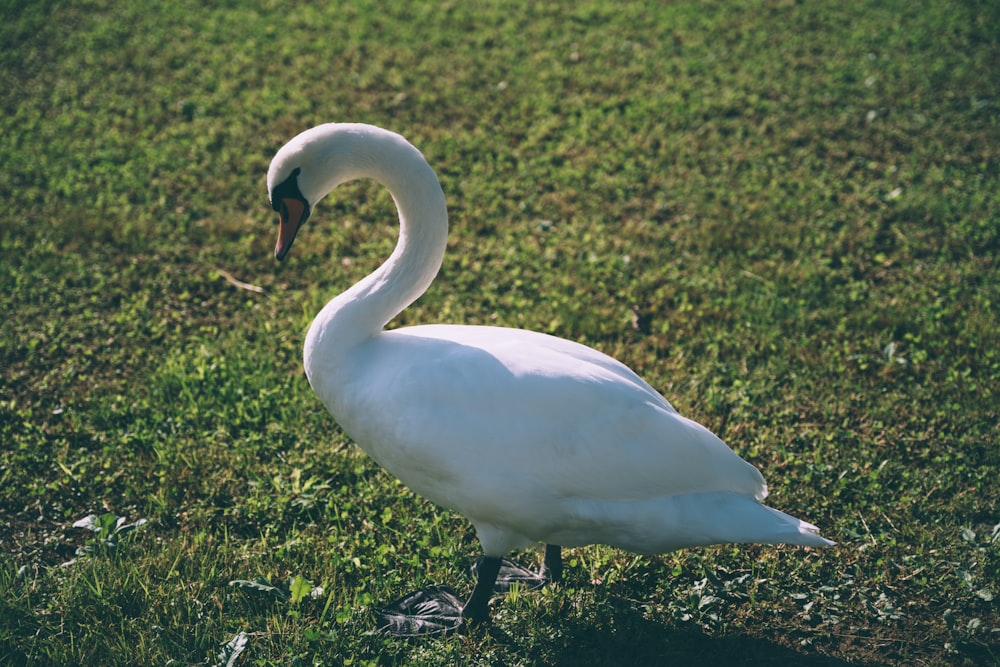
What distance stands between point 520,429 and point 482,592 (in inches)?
32.8

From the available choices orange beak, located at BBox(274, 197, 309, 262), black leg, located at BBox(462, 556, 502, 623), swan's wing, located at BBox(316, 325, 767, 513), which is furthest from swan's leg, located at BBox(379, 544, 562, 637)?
orange beak, located at BBox(274, 197, 309, 262)

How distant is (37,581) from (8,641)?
1.08ft

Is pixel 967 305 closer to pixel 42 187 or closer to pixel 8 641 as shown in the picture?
pixel 8 641

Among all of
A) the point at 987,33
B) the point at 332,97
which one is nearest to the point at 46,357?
the point at 332,97

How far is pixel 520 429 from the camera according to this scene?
3117mm

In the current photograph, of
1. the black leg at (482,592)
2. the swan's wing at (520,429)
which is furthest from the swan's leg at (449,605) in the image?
the swan's wing at (520,429)

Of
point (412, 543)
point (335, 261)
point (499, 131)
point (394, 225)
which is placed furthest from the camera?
point (499, 131)

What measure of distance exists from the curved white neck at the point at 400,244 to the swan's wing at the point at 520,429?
134 mm

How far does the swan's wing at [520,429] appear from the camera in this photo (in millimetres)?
3109

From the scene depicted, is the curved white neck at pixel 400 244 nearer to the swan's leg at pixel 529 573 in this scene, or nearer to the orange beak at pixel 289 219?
the orange beak at pixel 289 219

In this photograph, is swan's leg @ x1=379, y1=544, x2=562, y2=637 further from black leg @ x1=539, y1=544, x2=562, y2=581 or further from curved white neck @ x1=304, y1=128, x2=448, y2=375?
curved white neck @ x1=304, y1=128, x2=448, y2=375

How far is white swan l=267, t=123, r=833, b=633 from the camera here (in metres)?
3.12

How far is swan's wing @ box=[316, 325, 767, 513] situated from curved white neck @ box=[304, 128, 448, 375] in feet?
0.44

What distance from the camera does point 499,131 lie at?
23.0ft
